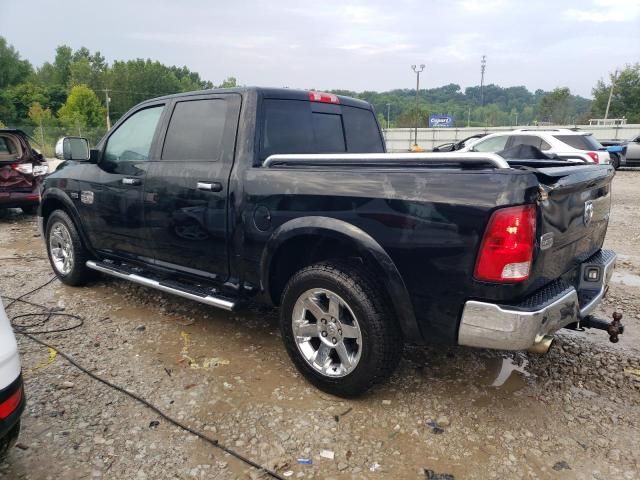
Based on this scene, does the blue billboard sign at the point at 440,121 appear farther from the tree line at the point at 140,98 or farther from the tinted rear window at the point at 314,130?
the tinted rear window at the point at 314,130

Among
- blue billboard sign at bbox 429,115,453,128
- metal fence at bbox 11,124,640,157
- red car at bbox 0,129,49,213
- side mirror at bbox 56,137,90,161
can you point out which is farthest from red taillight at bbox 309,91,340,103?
blue billboard sign at bbox 429,115,453,128

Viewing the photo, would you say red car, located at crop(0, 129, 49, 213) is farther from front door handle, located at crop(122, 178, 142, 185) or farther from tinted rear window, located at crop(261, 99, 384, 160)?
tinted rear window, located at crop(261, 99, 384, 160)

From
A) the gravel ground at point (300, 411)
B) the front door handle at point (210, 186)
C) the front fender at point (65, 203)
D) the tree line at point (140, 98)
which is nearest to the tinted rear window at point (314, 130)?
the front door handle at point (210, 186)

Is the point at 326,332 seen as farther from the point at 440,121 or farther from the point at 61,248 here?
the point at 440,121

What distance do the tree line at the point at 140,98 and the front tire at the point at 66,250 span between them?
3245 centimetres

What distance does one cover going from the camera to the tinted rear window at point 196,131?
3.61 m

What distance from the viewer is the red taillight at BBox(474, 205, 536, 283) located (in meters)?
2.30

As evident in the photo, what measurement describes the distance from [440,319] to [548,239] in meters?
0.67

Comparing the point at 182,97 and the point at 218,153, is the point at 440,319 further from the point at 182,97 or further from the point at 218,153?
the point at 182,97

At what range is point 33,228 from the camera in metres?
8.62

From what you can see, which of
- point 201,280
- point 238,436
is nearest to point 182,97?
point 201,280

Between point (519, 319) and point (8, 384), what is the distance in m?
2.27

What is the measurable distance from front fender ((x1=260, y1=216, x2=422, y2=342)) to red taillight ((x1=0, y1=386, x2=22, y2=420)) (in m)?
1.58

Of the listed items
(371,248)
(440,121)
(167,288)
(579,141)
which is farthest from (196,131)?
(440,121)
